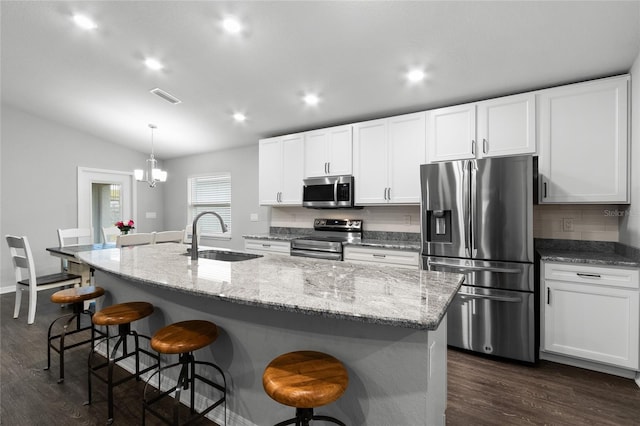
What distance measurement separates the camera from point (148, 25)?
258 cm

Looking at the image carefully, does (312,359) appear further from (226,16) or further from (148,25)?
(148,25)

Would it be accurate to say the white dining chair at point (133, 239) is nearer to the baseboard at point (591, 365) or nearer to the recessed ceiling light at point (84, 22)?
the recessed ceiling light at point (84, 22)

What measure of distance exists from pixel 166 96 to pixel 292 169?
1837mm

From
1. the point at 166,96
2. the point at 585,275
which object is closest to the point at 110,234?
the point at 166,96

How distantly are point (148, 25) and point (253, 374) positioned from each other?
294 cm

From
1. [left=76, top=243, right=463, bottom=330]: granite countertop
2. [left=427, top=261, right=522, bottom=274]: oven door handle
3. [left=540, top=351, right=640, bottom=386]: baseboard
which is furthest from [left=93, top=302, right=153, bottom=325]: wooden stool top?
[left=540, top=351, right=640, bottom=386]: baseboard

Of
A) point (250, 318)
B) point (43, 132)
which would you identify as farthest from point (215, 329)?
point (43, 132)

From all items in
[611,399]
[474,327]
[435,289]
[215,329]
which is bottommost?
[611,399]

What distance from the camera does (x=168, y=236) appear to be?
3.99 m

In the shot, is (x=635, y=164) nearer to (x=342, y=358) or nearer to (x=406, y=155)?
(x=406, y=155)

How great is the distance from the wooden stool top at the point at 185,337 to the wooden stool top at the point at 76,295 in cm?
119

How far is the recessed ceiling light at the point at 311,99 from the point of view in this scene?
3.35 m

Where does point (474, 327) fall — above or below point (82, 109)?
below

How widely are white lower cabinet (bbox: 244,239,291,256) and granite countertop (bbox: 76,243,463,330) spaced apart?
172 centimetres
